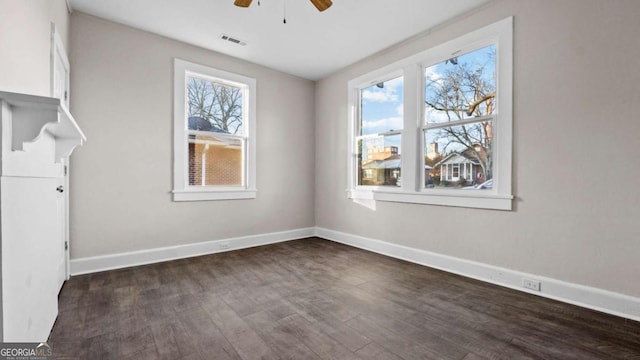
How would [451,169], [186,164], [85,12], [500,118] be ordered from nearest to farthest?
[500,118] < [85,12] < [451,169] < [186,164]

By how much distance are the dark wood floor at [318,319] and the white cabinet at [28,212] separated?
16.6 inches

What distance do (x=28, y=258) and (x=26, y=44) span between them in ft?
4.07

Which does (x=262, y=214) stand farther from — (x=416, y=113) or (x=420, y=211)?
(x=416, y=113)

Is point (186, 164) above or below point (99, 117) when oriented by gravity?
below

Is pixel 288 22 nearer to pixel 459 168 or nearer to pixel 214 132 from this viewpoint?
pixel 214 132

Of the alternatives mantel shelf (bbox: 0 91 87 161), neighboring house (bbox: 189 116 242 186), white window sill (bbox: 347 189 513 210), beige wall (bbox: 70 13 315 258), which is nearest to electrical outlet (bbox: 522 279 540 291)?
white window sill (bbox: 347 189 513 210)

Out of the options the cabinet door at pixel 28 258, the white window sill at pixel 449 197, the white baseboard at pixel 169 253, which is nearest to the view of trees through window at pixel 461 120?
the white window sill at pixel 449 197

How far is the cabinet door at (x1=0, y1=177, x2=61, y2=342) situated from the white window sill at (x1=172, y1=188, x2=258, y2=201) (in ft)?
5.72

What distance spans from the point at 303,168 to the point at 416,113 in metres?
2.20

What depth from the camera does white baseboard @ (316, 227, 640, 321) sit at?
221cm

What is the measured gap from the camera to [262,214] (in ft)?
15.1

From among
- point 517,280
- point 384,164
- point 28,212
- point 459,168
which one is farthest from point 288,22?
point 517,280

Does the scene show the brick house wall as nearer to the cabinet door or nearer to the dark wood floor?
the dark wood floor

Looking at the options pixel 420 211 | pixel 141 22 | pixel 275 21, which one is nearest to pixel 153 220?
pixel 141 22
